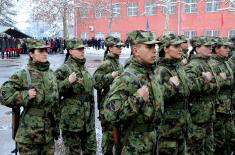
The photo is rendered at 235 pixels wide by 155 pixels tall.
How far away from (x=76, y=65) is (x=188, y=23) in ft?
148

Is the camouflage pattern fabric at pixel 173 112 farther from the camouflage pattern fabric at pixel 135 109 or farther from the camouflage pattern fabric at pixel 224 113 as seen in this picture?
the camouflage pattern fabric at pixel 224 113

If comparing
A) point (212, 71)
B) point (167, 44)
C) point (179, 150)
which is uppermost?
point (167, 44)

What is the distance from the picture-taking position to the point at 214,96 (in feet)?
24.2

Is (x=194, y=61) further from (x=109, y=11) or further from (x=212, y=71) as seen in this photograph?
(x=109, y=11)

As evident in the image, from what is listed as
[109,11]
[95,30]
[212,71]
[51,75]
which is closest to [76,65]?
[51,75]

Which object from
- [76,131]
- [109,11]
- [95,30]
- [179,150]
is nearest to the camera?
[179,150]

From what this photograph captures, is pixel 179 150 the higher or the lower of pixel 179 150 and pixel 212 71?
the lower

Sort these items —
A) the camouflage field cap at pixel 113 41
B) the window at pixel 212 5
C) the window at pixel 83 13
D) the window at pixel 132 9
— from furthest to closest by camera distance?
the window at pixel 132 9 → the window at pixel 83 13 → the window at pixel 212 5 → the camouflage field cap at pixel 113 41

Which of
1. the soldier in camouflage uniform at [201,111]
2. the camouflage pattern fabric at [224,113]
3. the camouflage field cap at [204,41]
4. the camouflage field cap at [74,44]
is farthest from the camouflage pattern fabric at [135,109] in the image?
the camouflage pattern fabric at [224,113]

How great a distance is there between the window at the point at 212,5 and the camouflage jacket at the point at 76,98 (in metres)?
43.4

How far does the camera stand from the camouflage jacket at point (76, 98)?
7.14m

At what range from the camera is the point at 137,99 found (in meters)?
4.86

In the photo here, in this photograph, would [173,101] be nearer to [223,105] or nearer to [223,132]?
[223,105]

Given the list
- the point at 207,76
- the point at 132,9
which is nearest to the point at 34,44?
the point at 207,76
